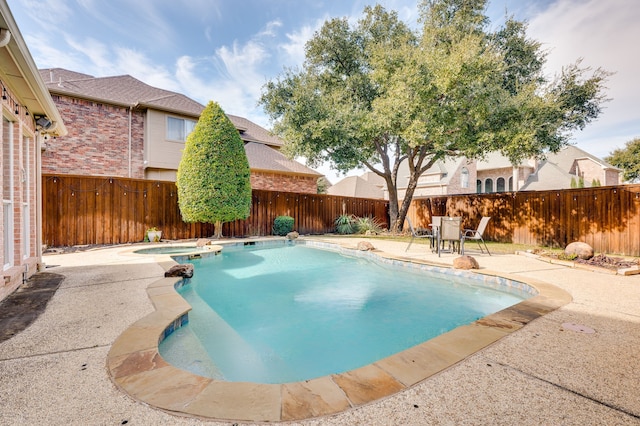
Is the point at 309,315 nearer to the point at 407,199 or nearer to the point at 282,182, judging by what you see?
the point at 407,199

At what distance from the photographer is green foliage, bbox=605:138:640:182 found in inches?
1137

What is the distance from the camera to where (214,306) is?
4.15m

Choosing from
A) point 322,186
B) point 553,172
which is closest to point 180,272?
point 553,172

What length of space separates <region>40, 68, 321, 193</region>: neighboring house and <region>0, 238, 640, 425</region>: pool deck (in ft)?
37.2

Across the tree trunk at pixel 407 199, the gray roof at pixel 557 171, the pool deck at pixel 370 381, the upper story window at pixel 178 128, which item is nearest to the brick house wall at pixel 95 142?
the upper story window at pixel 178 128

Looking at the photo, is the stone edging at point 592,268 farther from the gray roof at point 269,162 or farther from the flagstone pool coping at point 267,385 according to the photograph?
the gray roof at point 269,162

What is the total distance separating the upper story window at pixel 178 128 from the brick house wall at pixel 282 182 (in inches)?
144

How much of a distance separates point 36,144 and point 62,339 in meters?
4.25

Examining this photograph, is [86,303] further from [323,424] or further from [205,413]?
[323,424]

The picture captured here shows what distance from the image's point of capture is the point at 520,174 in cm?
2205

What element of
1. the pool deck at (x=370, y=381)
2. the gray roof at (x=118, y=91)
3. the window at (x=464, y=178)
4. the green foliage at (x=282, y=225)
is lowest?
the pool deck at (x=370, y=381)

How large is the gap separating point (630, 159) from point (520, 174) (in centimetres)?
1812

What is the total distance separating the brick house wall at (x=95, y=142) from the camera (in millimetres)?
11078

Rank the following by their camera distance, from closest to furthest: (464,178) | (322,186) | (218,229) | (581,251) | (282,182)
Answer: (581,251), (218,229), (282,182), (464,178), (322,186)
